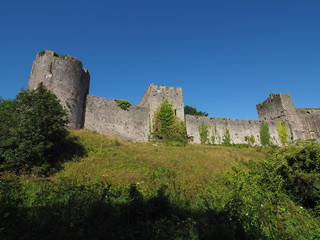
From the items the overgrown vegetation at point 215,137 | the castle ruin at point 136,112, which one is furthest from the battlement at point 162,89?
the overgrown vegetation at point 215,137

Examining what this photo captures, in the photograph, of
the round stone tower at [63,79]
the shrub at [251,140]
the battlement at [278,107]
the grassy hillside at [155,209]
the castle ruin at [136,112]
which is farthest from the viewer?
the battlement at [278,107]

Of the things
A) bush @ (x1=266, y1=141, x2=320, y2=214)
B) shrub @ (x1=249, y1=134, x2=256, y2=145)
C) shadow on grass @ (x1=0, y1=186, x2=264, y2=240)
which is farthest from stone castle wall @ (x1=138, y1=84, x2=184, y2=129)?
shadow on grass @ (x1=0, y1=186, x2=264, y2=240)

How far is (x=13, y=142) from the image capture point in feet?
28.1

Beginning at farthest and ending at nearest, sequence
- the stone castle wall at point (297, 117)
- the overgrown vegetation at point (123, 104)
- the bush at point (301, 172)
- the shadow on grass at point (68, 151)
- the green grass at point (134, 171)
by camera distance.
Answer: the stone castle wall at point (297, 117)
the overgrown vegetation at point (123, 104)
the shadow on grass at point (68, 151)
the green grass at point (134, 171)
the bush at point (301, 172)

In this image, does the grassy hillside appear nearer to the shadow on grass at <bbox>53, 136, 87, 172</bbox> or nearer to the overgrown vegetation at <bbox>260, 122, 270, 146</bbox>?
the shadow on grass at <bbox>53, 136, 87, 172</bbox>

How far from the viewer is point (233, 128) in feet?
82.9

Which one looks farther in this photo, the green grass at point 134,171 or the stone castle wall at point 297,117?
the stone castle wall at point 297,117

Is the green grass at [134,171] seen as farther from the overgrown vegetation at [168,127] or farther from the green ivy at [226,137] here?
the green ivy at [226,137]

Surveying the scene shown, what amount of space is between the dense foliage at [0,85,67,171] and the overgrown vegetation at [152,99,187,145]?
36.8ft

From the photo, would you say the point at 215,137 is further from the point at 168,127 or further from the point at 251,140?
the point at 168,127

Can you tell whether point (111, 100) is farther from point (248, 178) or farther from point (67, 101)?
point (248, 178)

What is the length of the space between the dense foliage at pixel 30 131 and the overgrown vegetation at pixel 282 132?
94.4ft

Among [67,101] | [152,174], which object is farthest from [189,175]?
[67,101]

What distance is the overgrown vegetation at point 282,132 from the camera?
2616 centimetres
